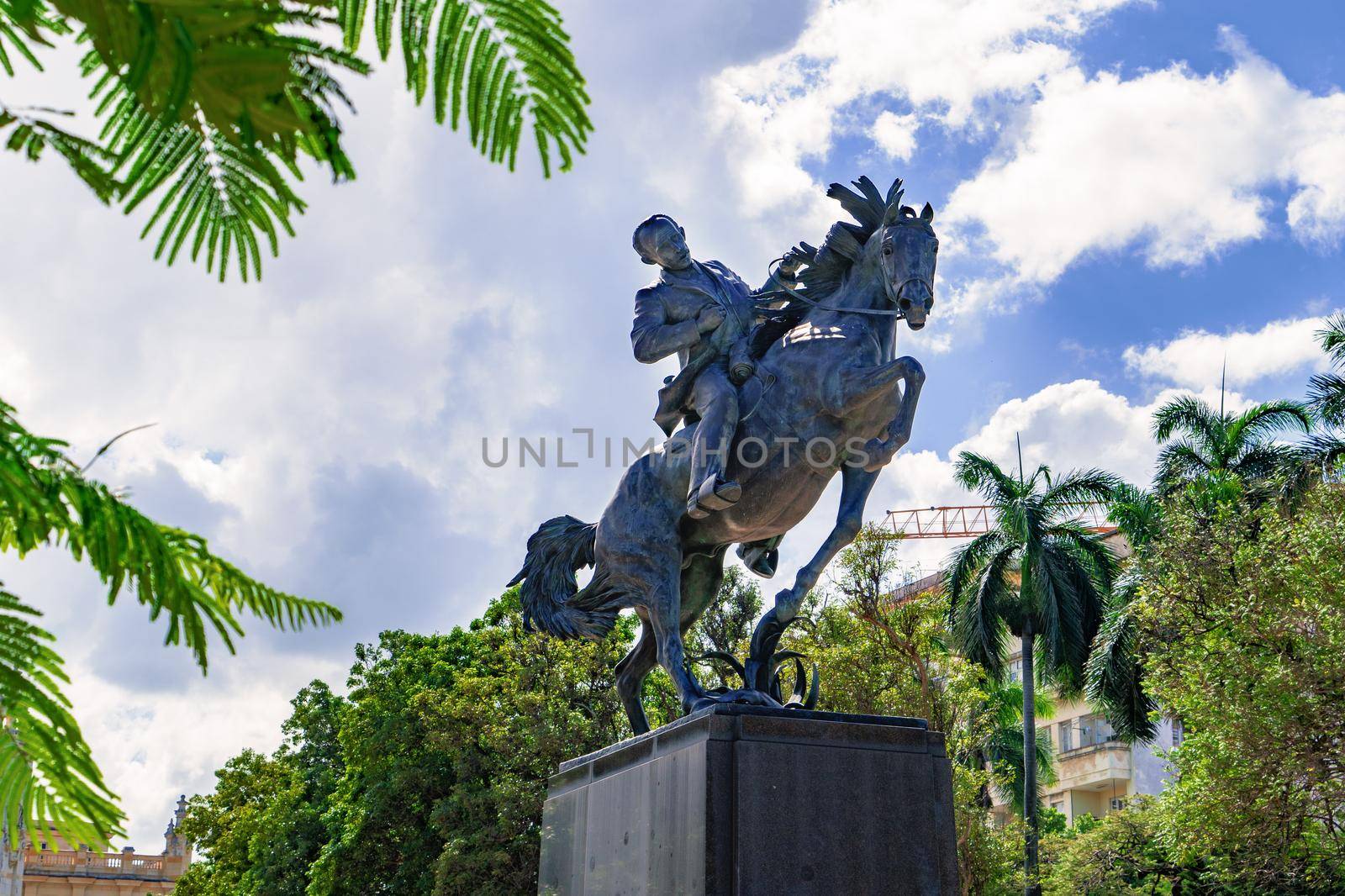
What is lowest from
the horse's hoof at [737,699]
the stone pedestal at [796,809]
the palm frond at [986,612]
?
the stone pedestal at [796,809]

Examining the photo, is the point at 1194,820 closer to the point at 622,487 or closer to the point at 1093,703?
the point at 1093,703

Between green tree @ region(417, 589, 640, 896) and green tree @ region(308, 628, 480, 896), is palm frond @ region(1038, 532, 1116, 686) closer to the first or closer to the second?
green tree @ region(417, 589, 640, 896)

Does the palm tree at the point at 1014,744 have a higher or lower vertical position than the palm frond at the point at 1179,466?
lower

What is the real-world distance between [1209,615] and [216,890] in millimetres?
24533

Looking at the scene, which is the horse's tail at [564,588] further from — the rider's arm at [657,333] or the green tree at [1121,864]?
the green tree at [1121,864]

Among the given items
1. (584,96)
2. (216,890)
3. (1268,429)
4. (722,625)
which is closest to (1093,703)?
(1268,429)

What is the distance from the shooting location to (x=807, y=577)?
746cm

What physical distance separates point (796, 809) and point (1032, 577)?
26.5 m

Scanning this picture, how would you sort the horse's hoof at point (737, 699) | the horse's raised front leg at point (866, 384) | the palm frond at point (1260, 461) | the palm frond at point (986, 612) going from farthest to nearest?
the palm frond at point (986, 612), the palm frond at point (1260, 461), the horse's raised front leg at point (866, 384), the horse's hoof at point (737, 699)

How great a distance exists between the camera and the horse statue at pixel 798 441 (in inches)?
291

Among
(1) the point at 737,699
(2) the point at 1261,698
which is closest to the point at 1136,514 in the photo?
(2) the point at 1261,698

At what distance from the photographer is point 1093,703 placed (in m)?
30.6

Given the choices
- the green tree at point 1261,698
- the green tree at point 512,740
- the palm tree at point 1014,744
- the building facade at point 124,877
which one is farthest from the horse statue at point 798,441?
the building facade at point 124,877

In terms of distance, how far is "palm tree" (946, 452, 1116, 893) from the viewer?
1251 inches
